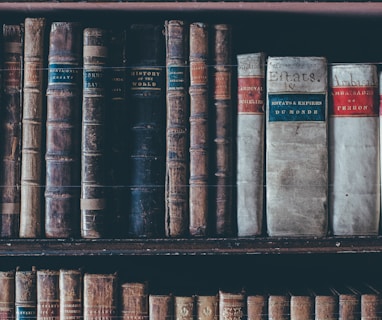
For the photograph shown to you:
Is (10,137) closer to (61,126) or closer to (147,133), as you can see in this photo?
(61,126)

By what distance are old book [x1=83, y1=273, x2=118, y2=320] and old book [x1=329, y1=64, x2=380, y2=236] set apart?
375 mm

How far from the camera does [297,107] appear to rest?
0.99m

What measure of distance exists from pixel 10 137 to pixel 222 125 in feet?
1.12

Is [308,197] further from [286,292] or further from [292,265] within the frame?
[292,265]

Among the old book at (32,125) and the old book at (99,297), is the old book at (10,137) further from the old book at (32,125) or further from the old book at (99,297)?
the old book at (99,297)

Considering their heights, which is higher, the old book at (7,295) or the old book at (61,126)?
the old book at (61,126)

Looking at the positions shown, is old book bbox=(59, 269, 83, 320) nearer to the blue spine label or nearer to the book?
the book

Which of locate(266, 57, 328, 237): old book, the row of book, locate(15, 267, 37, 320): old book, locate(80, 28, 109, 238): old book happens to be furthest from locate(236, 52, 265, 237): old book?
locate(15, 267, 37, 320): old book

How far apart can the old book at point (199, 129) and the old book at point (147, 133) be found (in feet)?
0.17

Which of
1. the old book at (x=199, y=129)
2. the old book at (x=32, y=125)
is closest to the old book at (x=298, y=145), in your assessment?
the old book at (x=199, y=129)

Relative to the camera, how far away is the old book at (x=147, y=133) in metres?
1.01

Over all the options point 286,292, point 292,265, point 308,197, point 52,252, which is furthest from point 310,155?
point 52,252

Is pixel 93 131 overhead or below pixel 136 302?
overhead

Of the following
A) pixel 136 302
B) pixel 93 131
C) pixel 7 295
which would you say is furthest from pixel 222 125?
pixel 7 295
